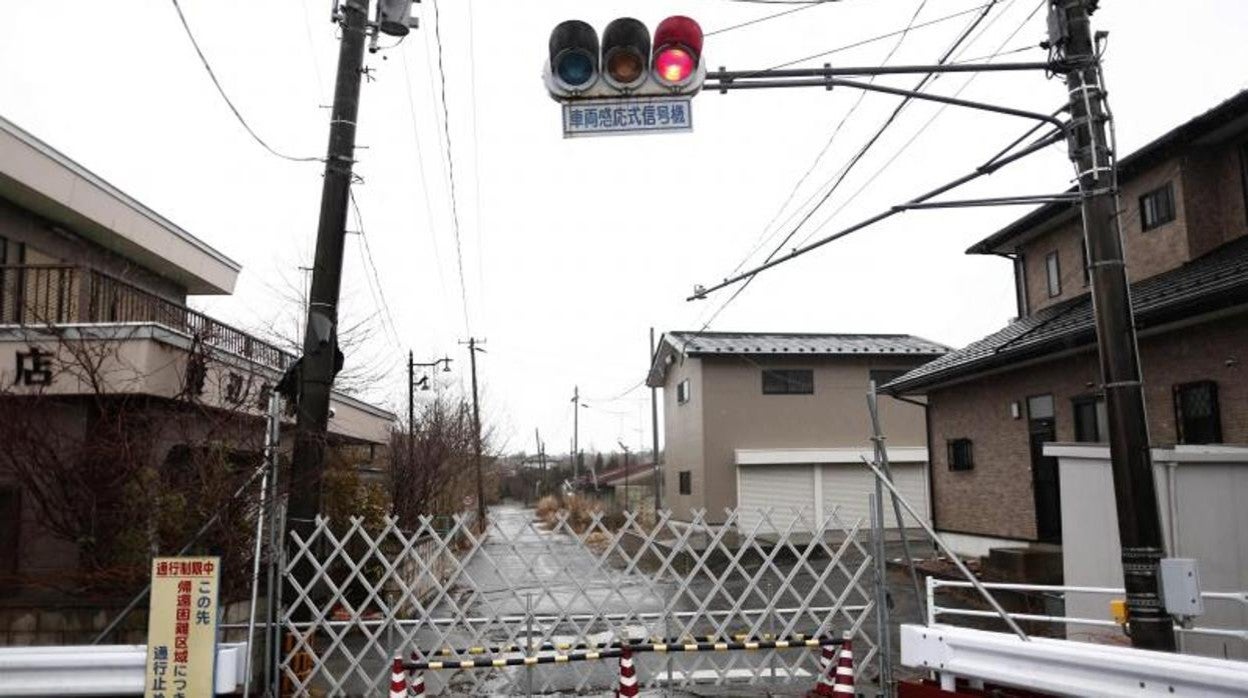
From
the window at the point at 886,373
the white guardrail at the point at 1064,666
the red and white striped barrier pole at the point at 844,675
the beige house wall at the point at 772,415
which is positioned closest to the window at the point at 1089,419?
the red and white striped barrier pole at the point at 844,675

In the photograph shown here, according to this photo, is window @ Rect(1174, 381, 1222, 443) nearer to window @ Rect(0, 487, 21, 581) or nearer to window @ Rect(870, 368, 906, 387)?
window @ Rect(0, 487, 21, 581)

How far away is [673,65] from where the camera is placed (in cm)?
495

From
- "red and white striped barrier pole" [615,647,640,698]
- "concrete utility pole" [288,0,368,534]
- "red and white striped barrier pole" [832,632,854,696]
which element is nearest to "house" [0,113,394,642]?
"concrete utility pole" [288,0,368,534]

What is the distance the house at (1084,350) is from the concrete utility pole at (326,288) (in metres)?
6.46

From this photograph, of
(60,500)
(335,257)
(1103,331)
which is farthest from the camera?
(335,257)

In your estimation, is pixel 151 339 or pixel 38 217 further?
pixel 38 217

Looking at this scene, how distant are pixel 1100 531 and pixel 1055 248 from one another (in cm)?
963

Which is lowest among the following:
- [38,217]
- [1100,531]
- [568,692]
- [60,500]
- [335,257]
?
[568,692]

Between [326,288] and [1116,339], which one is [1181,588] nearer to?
[1116,339]

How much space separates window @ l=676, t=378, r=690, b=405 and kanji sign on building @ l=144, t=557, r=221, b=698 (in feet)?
74.2

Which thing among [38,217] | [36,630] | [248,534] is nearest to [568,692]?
[248,534]

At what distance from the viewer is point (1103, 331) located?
4914 millimetres

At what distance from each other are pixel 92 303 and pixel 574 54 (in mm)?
8201

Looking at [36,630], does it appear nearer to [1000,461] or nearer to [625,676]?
[625,676]
